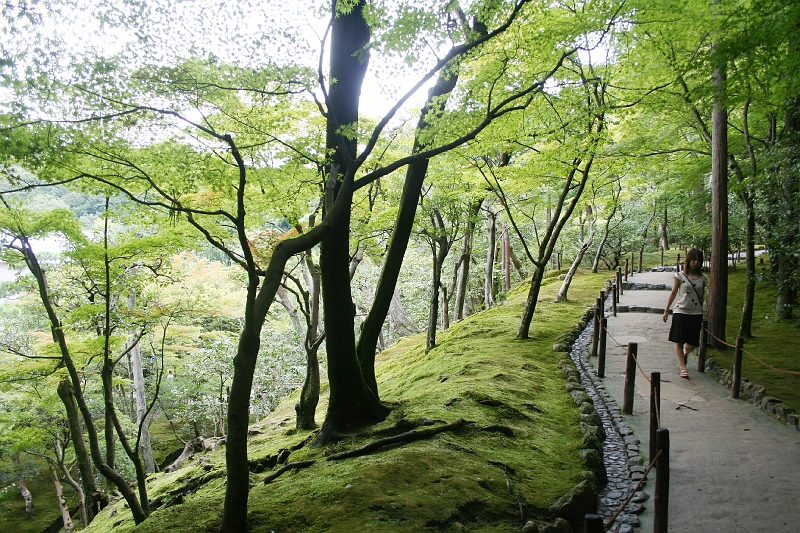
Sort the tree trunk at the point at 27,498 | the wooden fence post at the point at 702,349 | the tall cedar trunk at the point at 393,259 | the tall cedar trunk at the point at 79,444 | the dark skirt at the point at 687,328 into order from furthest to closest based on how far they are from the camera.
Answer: the tree trunk at the point at 27,498 < the tall cedar trunk at the point at 79,444 < the wooden fence post at the point at 702,349 < the dark skirt at the point at 687,328 < the tall cedar trunk at the point at 393,259

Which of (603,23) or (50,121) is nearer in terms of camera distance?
(50,121)

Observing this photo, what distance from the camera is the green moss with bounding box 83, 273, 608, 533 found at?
3992 millimetres

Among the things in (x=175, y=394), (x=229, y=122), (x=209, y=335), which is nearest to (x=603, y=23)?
(x=229, y=122)

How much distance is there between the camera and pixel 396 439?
5.50m

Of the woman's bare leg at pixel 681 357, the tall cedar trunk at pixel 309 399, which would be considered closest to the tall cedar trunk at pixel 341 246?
the tall cedar trunk at pixel 309 399

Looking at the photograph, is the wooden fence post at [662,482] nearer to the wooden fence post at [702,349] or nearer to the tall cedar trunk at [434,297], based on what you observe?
the wooden fence post at [702,349]

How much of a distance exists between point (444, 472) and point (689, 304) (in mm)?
5403

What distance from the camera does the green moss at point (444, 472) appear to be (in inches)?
157

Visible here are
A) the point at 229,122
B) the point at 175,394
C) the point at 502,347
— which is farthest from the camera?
the point at 175,394

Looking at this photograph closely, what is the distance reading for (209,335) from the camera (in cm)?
1769

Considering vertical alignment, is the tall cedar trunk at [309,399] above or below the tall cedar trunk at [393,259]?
below

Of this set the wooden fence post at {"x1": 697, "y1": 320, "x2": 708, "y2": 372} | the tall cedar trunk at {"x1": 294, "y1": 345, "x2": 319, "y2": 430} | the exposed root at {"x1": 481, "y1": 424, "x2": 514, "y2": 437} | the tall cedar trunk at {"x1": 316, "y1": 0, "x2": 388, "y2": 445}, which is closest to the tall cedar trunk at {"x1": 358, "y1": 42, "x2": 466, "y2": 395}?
the tall cedar trunk at {"x1": 316, "y1": 0, "x2": 388, "y2": 445}

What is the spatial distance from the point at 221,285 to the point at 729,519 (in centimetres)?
2327

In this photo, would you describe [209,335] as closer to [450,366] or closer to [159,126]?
[450,366]
